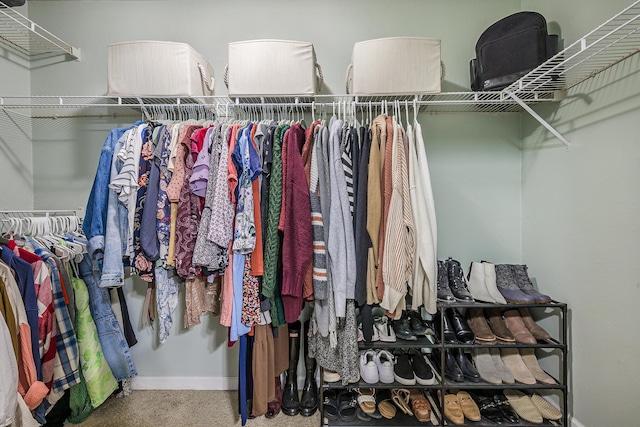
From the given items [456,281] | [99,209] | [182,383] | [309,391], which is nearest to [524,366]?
[456,281]

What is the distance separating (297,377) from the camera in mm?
1846

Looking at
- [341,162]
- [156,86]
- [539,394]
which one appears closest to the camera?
[341,162]

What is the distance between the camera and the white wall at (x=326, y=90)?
181cm

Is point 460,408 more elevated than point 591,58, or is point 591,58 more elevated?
point 591,58

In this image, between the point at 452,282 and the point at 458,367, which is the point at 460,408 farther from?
the point at 452,282

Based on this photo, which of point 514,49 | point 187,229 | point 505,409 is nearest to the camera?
point 187,229

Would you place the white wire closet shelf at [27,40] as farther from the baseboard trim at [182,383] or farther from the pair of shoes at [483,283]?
the pair of shoes at [483,283]

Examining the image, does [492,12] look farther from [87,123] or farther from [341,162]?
[87,123]

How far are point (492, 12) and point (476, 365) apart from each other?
2113 millimetres

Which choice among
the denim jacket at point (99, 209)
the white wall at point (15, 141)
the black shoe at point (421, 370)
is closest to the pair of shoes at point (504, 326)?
the black shoe at point (421, 370)

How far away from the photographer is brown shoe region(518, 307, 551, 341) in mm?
1477

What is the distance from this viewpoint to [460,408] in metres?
1.49

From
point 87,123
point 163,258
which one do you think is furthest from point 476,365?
point 87,123

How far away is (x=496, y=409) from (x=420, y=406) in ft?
1.28
